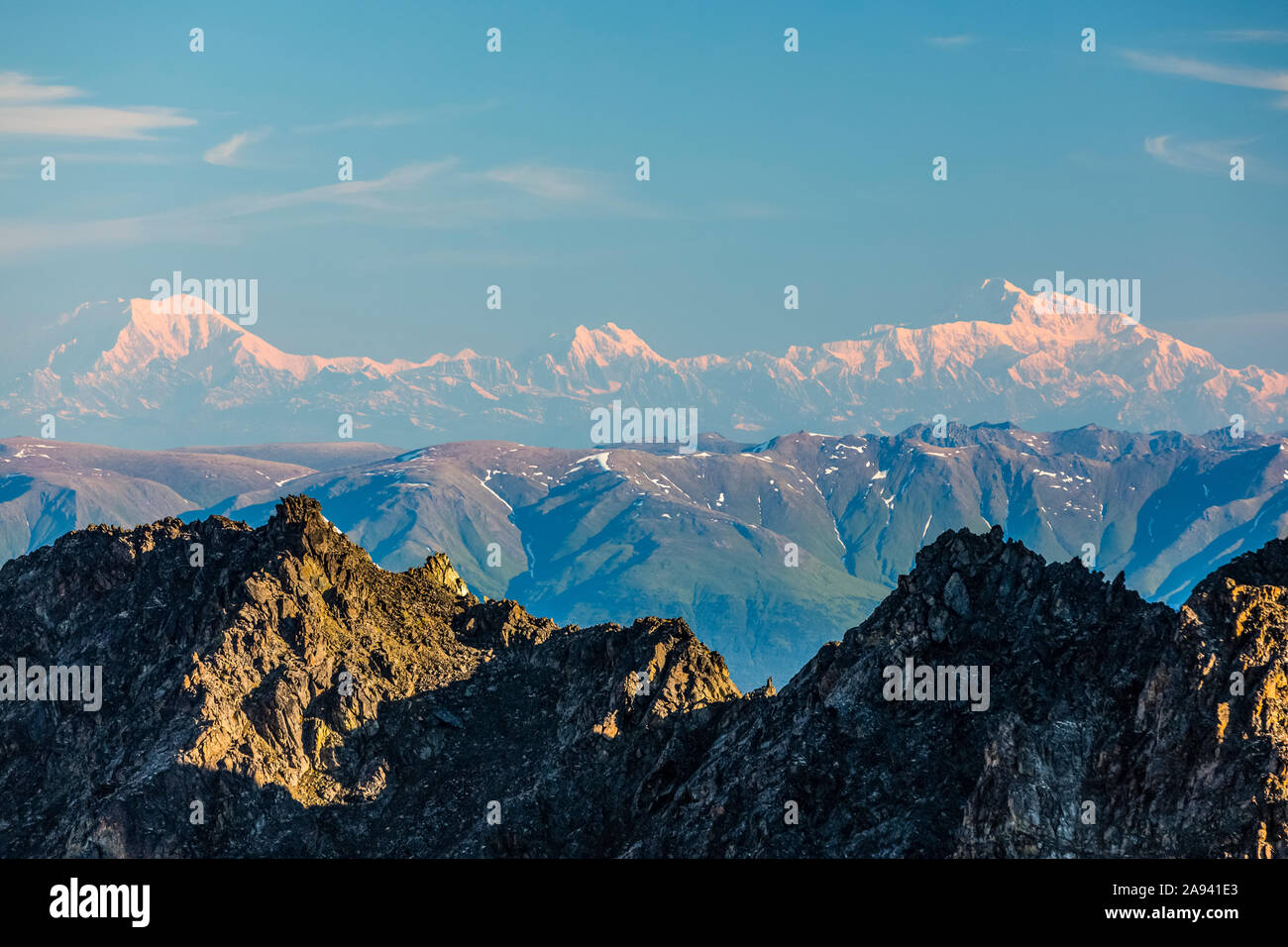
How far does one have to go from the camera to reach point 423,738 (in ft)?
551

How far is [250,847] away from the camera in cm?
15200

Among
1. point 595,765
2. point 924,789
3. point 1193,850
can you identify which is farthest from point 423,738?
point 1193,850

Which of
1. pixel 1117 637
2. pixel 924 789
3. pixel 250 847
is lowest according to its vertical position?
pixel 250 847

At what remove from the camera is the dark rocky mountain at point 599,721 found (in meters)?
122

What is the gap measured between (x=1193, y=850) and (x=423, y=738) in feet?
269

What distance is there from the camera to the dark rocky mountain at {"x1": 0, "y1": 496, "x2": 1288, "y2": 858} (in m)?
122

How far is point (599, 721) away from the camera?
164 meters
